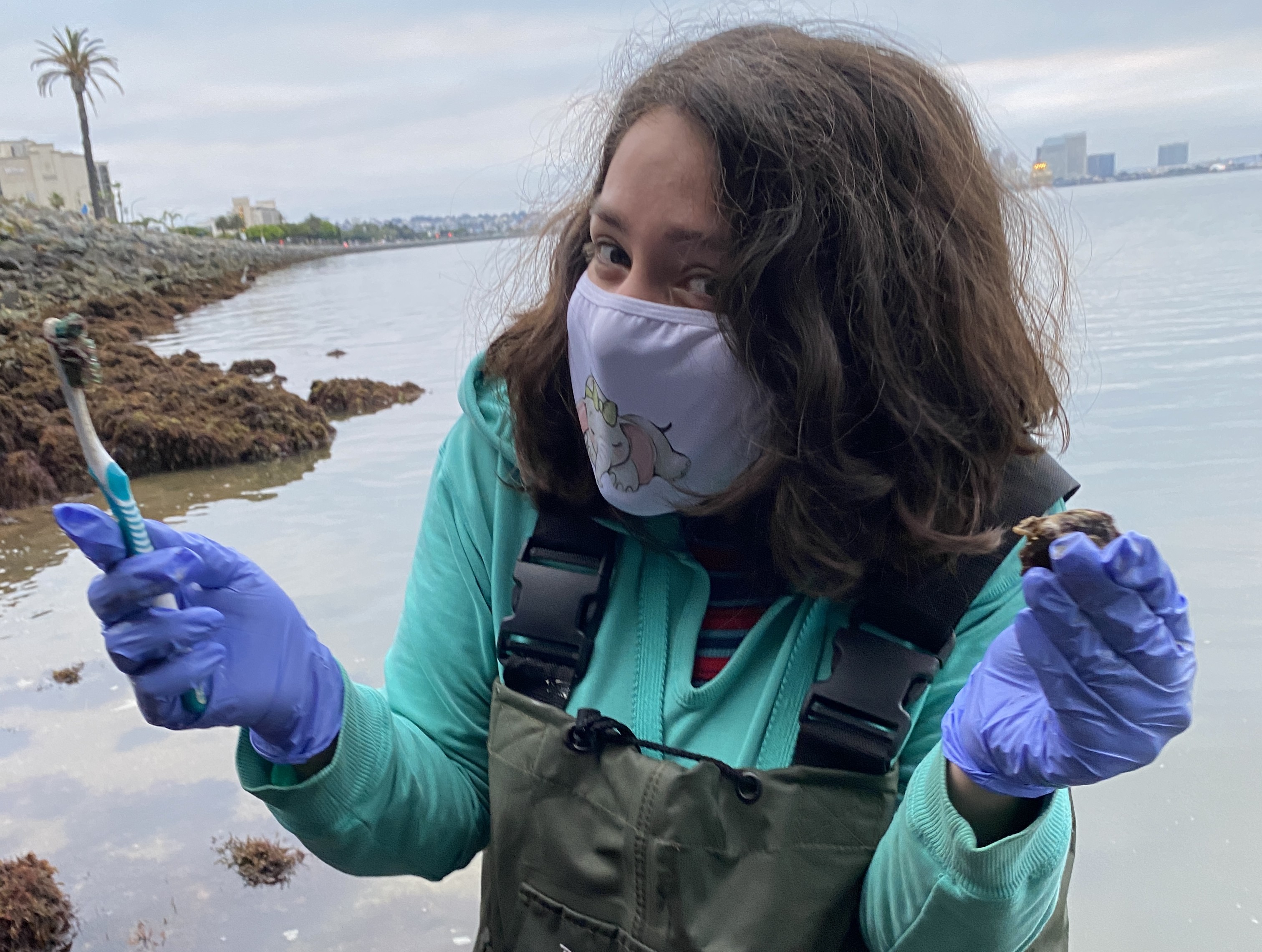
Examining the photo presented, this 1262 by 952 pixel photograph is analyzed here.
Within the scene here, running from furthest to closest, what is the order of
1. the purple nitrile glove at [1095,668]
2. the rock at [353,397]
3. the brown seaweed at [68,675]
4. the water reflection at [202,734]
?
the rock at [353,397], the brown seaweed at [68,675], the water reflection at [202,734], the purple nitrile glove at [1095,668]

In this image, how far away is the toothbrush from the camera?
1.14 metres

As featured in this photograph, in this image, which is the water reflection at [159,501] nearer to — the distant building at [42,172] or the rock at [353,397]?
the rock at [353,397]

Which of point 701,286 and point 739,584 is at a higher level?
point 701,286

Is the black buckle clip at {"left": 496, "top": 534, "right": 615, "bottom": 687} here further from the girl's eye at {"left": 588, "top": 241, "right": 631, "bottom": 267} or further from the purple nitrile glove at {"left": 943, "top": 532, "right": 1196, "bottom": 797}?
the purple nitrile glove at {"left": 943, "top": 532, "right": 1196, "bottom": 797}

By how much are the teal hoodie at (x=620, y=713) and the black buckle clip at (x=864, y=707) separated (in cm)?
5

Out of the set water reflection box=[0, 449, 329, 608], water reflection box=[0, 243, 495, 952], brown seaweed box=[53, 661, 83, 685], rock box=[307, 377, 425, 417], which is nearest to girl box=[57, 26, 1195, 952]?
water reflection box=[0, 243, 495, 952]

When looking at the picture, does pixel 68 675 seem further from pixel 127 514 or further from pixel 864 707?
pixel 864 707

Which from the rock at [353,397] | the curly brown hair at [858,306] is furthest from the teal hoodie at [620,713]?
the rock at [353,397]

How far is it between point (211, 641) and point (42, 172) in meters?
89.4

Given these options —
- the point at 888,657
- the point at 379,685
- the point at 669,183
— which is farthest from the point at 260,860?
the point at 669,183

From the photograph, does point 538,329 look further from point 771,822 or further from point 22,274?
point 22,274

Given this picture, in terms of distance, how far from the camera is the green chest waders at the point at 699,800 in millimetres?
1308

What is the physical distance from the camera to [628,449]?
1498 millimetres

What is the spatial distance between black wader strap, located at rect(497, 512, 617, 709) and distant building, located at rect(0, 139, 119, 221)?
261 ft
